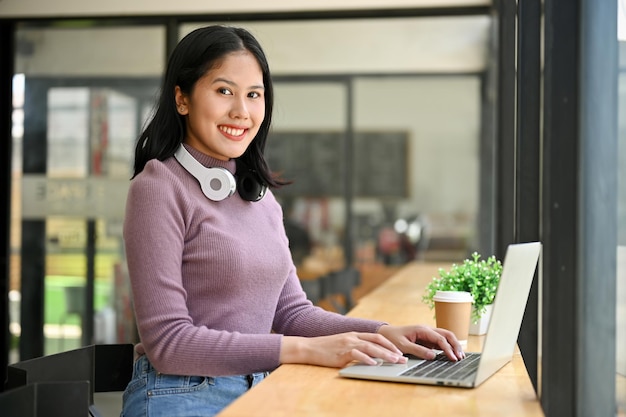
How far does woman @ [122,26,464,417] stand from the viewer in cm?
170

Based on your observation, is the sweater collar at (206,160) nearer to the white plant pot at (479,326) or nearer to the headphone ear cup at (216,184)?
the headphone ear cup at (216,184)

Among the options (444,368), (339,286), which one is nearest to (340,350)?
(444,368)

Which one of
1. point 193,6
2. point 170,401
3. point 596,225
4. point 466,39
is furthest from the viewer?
point 466,39

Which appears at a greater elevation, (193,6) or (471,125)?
(193,6)

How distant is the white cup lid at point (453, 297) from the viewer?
2127 mm

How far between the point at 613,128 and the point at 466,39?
3813mm

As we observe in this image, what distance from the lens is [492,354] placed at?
1.59 m

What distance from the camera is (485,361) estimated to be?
5.08 ft

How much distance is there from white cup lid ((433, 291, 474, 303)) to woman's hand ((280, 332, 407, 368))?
43 centimetres

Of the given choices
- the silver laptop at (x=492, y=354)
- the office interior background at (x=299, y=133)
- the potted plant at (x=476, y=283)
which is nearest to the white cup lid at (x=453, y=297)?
the potted plant at (x=476, y=283)

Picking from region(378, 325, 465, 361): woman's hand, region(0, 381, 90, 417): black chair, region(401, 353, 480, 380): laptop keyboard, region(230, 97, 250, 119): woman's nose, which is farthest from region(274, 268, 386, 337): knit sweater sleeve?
region(0, 381, 90, 417): black chair

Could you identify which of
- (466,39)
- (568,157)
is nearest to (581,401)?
(568,157)

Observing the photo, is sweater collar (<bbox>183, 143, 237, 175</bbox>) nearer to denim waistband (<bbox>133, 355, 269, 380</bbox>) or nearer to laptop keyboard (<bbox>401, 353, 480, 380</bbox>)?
denim waistband (<bbox>133, 355, 269, 380</bbox>)

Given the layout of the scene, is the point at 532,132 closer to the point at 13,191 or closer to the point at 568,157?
the point at 568,157
